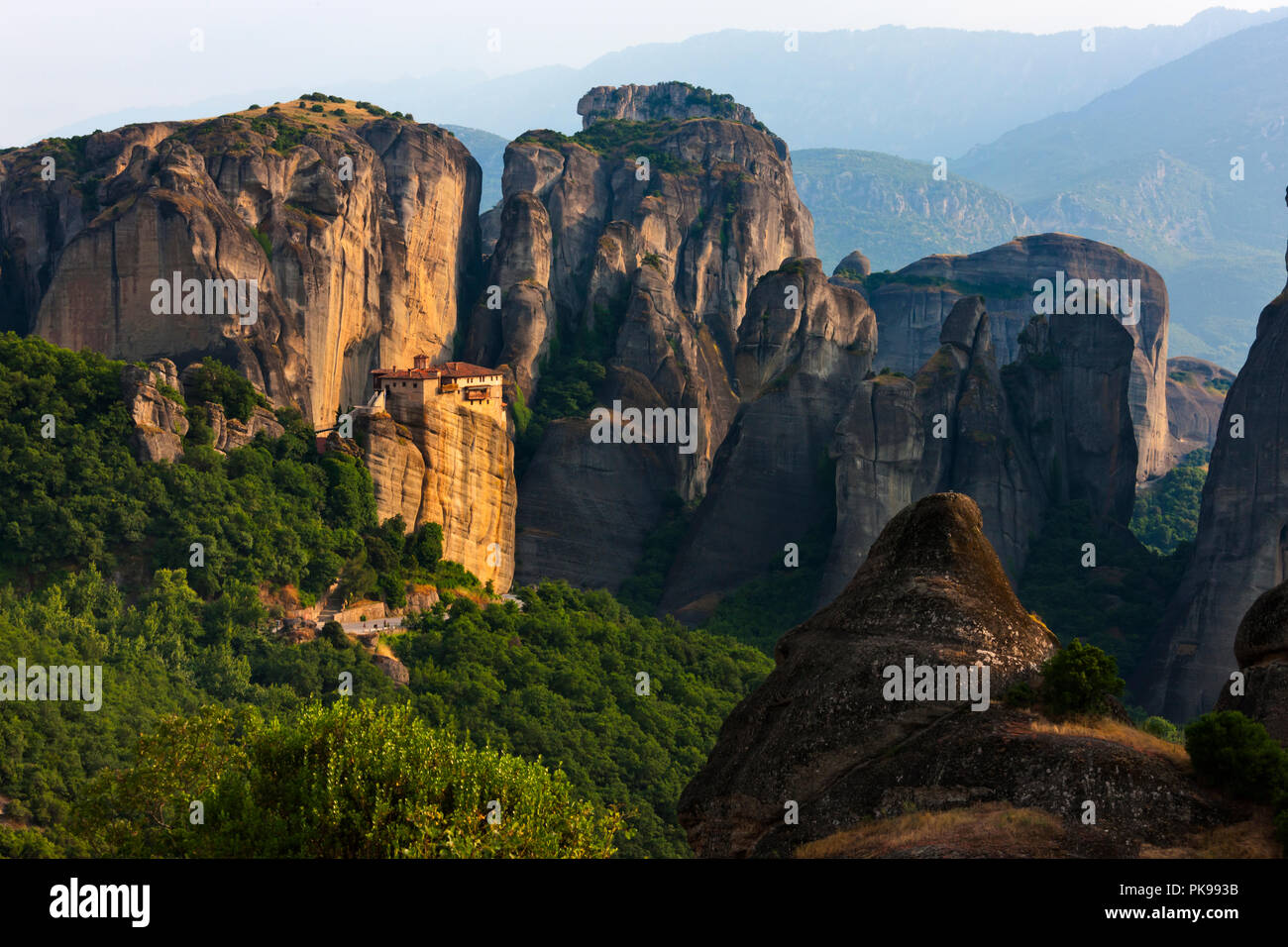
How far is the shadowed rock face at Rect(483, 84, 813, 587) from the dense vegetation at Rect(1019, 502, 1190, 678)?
18.0 m

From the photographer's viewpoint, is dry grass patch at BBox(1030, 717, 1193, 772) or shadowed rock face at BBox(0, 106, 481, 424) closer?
dry grass patch at BBox(1030, 717, 1193, 772)

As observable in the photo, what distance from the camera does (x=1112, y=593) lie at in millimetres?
83375

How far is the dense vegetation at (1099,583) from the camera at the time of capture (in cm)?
8012

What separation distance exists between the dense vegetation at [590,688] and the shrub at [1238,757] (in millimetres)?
30973

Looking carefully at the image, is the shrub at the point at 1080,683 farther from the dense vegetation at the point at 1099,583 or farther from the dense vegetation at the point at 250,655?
the dense vegetation at the point at 1099,583

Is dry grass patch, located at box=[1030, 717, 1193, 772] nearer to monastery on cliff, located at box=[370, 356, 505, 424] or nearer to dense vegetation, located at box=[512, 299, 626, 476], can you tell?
monastery on cliff, located at box=[370, 356, 505, 424]

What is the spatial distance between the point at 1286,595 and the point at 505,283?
76.9m

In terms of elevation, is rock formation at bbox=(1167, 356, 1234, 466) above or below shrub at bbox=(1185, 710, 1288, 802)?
above

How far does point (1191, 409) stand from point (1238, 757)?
5047 inches

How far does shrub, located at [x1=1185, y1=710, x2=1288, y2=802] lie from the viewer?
22438 millimetres

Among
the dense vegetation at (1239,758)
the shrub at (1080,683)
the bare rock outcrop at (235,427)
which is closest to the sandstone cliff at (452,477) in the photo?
the bare rock outcrop at (235,427)

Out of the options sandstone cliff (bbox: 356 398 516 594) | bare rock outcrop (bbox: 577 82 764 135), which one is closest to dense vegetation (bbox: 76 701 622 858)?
sandstone cliff (bbox: 356 398 516 594)

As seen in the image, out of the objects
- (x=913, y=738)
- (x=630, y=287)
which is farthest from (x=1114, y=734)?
(x=630, y=287)
